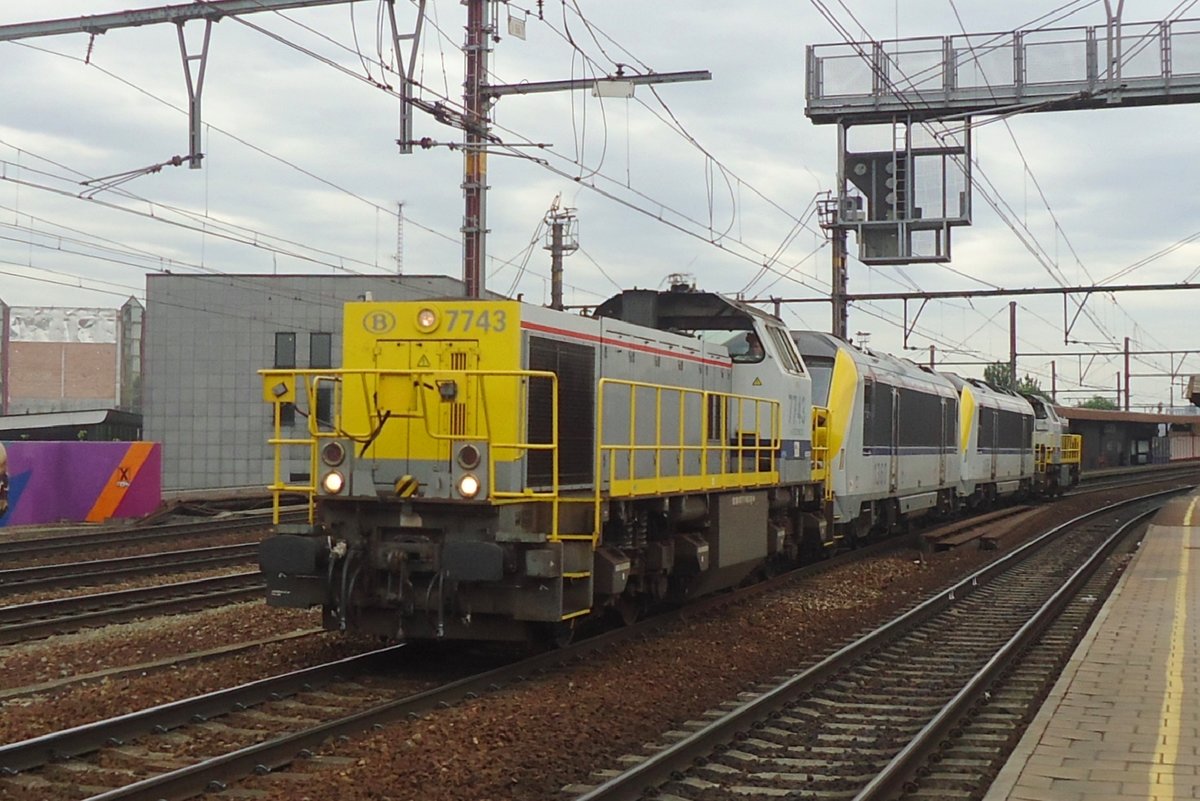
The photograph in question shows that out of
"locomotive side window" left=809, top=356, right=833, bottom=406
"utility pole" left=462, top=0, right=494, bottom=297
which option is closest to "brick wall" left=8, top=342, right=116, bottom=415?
"utility pole" left=462, top=0, right=494, bottom=297

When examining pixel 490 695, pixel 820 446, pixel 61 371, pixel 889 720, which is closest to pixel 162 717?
pixel 490 695

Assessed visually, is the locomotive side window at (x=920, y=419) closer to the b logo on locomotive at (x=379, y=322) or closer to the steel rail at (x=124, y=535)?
the steel rail at (x=124, y=535)

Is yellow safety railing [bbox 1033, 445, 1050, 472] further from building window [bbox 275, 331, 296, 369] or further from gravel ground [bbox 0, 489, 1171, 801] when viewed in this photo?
gravel ground [bbox 0, 489, 1171, 801]

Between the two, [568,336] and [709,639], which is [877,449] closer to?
[709,639]

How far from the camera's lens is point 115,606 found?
1301 centimetres

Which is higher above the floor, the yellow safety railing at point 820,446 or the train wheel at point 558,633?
the yellow safety railing at point 820,446

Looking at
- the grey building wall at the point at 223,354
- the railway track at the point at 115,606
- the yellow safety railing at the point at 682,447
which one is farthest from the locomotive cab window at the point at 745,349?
the grey building wall at the point at 223,354

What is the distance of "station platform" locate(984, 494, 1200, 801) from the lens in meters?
6.16

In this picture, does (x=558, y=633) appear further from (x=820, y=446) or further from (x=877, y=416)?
(x=877, y=416)

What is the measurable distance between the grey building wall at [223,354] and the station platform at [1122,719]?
90.4 feet

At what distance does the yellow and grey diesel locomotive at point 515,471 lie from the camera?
895cm

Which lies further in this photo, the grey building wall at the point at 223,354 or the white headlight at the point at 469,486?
the grey building wall at the point at 223,354

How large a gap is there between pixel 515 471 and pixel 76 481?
54.0 ft

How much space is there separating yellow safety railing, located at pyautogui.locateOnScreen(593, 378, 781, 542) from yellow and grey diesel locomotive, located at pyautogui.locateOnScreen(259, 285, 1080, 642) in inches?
1.2
